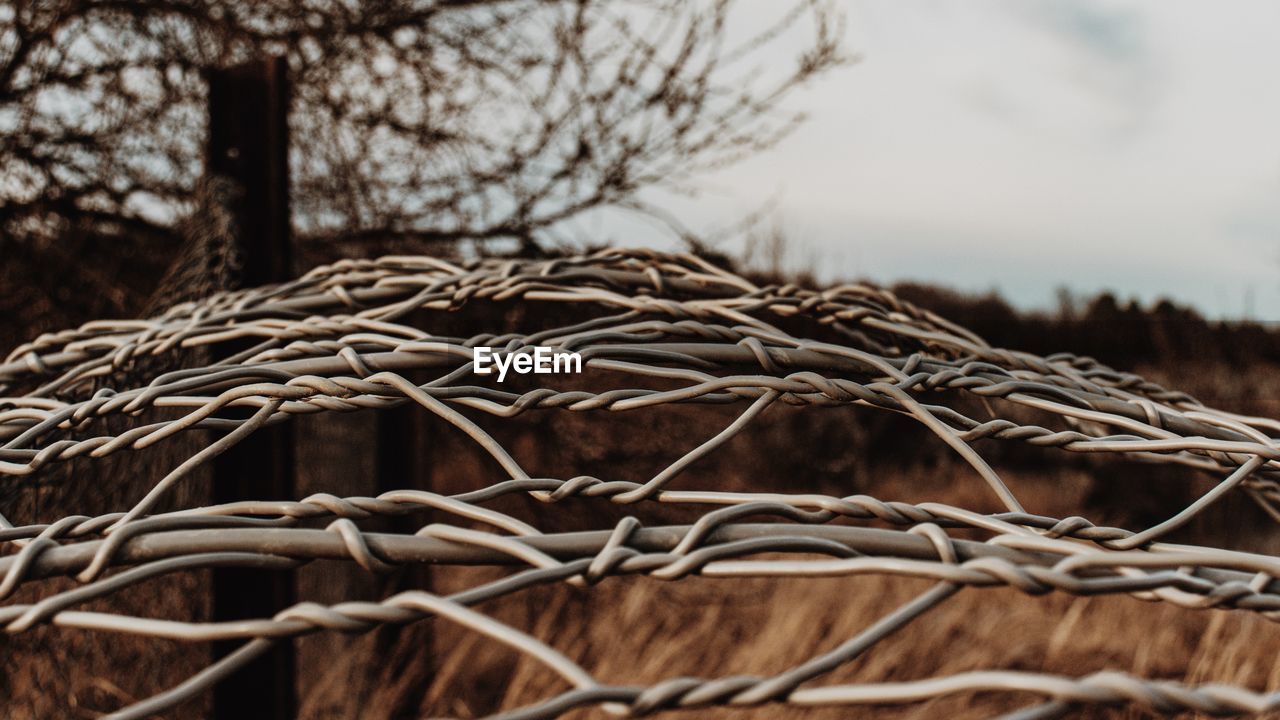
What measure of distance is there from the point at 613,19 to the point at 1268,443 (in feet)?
5.49

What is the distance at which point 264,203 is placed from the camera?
4.23 feet

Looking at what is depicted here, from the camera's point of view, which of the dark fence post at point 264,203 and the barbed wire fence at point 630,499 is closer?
the barbed wire fence at point 630,499

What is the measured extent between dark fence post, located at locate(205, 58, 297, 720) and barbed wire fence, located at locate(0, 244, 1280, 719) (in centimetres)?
37

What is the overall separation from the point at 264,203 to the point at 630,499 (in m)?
1.09

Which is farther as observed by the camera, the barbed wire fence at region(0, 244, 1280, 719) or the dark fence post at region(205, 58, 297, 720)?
the dark fence post at region(205, 58, 297, 720)

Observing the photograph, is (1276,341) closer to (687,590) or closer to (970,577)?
(687,590)

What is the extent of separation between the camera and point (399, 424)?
6.27ft

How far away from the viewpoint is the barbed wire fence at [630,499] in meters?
0.35

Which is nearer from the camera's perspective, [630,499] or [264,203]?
[630,499]

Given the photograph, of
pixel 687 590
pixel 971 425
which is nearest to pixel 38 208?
pixel 687 590

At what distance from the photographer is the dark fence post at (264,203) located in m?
1.17

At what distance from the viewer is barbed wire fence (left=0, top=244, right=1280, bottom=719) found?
0.35 m

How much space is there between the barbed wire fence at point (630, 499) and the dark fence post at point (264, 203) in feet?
1.23

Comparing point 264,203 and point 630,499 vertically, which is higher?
point 264,203
